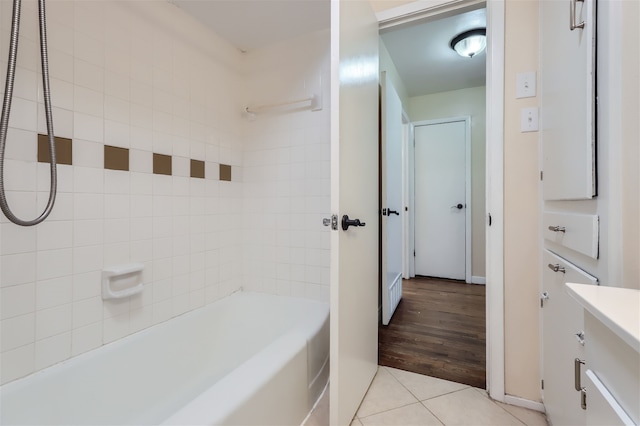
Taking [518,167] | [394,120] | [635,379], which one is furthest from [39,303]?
[394,120]

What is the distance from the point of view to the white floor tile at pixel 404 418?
1251 mm

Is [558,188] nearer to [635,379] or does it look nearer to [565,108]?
[565,108]

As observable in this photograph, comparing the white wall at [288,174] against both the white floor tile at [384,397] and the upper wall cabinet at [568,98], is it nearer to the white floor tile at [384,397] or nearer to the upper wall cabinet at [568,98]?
the white floor tile at [384,397]

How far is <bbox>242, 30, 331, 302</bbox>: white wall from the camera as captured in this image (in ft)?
5.95

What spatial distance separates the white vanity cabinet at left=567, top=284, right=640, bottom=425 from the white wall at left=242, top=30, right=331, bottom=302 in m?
1.33

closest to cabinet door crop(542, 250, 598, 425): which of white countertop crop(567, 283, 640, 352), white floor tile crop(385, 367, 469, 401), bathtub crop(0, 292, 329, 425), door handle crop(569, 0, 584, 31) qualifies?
white countertop crop(567, 283, 640, 352)

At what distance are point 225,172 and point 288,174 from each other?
419 mm

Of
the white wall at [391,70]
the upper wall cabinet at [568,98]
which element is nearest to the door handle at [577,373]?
the upper wall cabinet at [568,98]

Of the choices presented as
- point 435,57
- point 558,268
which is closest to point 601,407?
point 558,268

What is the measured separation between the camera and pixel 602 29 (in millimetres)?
706

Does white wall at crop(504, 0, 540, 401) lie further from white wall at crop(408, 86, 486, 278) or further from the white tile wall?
white wall at crop(408, 86, 486, 278)

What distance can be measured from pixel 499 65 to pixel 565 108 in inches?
21.2

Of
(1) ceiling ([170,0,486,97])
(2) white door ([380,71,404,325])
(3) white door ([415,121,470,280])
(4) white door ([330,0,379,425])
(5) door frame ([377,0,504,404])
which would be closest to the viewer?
(4) white door ([330,0,379,425])

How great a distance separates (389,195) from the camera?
91.4 inches
